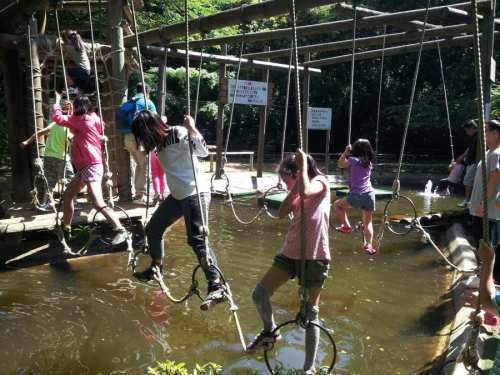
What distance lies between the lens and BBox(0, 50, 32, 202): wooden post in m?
8.41

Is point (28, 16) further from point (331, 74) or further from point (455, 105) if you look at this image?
point (331, 74)

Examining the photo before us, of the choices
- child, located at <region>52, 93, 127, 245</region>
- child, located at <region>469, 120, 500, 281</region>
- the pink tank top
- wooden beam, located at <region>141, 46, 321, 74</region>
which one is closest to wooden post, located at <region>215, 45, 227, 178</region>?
wooden beam, located at <region>141, 46, 321, 74</region>

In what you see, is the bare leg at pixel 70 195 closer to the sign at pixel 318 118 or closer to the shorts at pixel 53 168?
the shorts at pixel 53 168

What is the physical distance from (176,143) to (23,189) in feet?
17.1

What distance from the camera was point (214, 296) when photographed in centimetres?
420

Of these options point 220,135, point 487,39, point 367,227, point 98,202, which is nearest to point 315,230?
point 98,202

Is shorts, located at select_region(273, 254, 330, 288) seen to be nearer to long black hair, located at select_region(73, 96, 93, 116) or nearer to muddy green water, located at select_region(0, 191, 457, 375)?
muddy green water, located at select_region(0, 191, 457, 375)

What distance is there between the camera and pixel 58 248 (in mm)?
6965

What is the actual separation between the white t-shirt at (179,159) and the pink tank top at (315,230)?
109 cm

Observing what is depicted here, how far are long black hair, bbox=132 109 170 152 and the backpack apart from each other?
3.14 metres

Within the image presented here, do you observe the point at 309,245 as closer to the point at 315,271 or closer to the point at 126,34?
the point at 315,271

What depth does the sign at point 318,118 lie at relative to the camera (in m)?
15.3

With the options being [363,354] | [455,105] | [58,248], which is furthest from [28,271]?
[455,105]

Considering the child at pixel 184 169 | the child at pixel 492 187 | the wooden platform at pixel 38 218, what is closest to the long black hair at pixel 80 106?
the wooden platform at pixel 38 218
